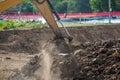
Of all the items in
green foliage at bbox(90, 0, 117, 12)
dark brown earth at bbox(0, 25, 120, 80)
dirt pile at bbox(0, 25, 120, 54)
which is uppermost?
dark brown earth at bbox(0, 25, 120, 80)

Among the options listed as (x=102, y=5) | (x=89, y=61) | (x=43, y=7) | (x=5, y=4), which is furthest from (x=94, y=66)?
(x=102, y=5)

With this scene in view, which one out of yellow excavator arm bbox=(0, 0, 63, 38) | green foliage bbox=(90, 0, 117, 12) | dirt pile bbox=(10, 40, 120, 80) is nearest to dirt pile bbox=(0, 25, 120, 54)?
dirt pile bbox=(10, 40, 120, 80)

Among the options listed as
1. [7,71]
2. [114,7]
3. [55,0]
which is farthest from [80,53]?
[55,0]

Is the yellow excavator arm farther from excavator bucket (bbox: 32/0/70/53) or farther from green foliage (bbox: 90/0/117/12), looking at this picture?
green foliage (bbox: 90/0/117/12)

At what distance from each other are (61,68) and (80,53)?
170 centimetres

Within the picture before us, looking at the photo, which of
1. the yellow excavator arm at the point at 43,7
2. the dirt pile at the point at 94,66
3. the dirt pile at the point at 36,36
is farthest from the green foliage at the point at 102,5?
the yellow excavator arm at the point at 43,7

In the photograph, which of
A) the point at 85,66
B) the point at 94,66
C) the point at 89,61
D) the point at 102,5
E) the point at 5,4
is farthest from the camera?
the point at 102,5

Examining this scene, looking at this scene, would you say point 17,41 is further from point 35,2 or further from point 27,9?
point 27,9

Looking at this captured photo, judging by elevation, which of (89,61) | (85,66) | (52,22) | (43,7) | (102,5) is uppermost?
(43,7)

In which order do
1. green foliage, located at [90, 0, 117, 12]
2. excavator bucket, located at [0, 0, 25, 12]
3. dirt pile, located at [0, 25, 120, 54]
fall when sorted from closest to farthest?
excavator bucket, located at [0, 0, 25, 12] → dirt pile, located at [0, 25, 120, 54] → green foliage, located at [90, 0, 117, 12]

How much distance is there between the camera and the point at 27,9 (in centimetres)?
6206

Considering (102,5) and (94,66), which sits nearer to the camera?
(94,66)

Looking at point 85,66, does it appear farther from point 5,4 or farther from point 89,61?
point 5,4

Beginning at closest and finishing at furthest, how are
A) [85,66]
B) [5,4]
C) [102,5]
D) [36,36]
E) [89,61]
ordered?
[5,4], [85,66], [89,61], [36,36], [102,5]
